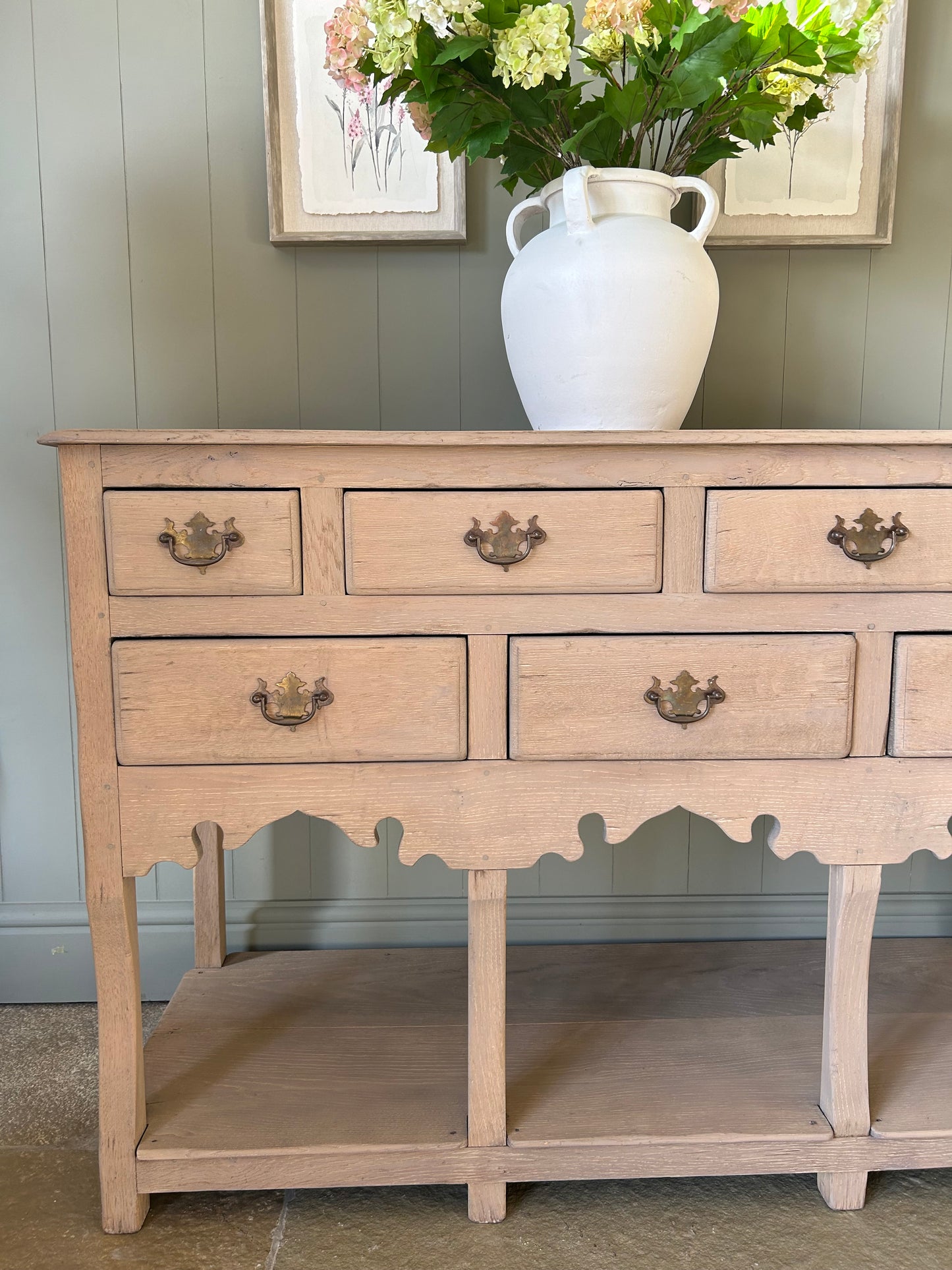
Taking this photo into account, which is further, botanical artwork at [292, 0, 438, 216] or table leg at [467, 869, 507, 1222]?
botanical artwork at [292, 0, 438, 216]

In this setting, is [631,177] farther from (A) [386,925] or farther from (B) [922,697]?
(A) [386,925]

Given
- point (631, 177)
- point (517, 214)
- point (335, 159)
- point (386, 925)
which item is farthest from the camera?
point (386, 925)

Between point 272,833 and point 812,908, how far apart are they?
114cm

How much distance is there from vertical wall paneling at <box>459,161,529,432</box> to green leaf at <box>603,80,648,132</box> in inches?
17.7

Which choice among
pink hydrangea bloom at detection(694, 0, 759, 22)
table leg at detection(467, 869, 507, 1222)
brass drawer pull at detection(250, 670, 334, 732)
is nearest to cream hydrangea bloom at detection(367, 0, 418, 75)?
pink hydrangea bloom at detection(694, 0, 759, 22)

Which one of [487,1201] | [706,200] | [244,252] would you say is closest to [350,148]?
[244,252]

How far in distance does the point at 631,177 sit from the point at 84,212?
1047mm

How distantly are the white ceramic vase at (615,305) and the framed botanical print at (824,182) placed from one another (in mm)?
453

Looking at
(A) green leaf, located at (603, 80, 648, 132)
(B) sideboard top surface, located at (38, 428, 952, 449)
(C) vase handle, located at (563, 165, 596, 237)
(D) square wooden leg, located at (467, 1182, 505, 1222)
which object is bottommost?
(D) square wooden leg, located at (467, 1182, 505, 1222)

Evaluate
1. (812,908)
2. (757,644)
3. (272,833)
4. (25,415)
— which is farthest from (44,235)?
(812,908)

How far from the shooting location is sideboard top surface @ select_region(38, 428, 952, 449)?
3.28ft

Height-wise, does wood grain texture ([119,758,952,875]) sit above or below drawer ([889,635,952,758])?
below

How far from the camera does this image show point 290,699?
1.05 meters

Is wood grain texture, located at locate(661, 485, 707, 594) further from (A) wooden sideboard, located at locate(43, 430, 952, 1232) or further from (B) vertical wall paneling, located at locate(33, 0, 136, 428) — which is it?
(B) vertical wall paneling, located at locate(33, 0, 136, 428)
